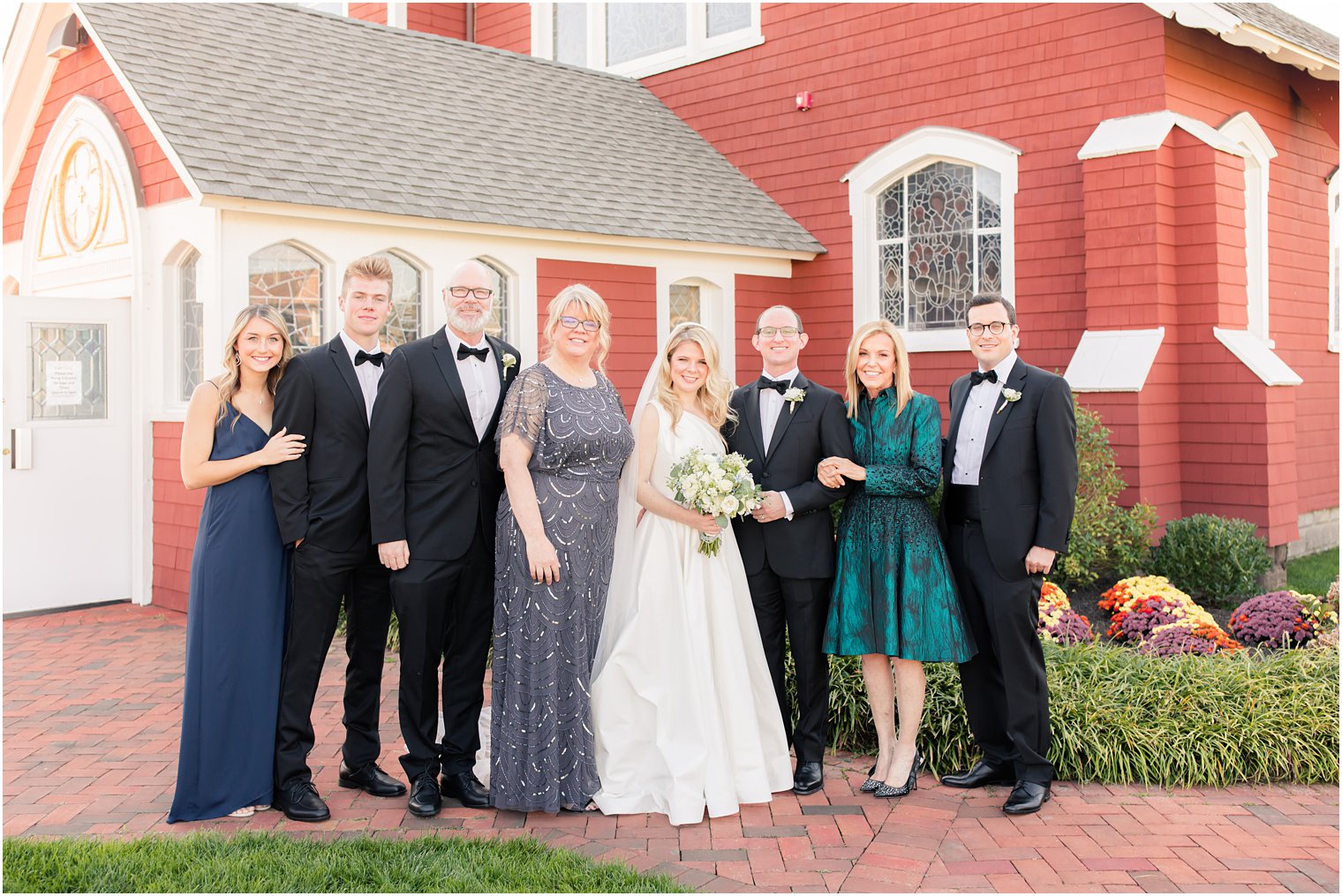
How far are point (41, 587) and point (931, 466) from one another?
7.45 m

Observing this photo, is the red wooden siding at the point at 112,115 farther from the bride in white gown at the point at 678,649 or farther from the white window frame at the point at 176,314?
the bride in white gown at the point at 678,649

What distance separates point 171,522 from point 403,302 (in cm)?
271

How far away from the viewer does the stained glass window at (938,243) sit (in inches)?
457

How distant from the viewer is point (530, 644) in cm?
460

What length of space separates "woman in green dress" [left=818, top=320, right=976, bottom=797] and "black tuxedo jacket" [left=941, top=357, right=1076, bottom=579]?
0.78 ft

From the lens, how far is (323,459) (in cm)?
463

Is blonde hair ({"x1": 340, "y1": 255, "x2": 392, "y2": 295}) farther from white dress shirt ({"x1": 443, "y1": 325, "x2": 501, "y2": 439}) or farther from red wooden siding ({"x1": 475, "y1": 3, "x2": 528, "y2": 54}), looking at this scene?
red wooden siding ({"x1": 475, "y1": 3, "x2": 528, "y2": 54})

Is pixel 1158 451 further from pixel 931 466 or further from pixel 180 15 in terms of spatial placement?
pixel 180 15

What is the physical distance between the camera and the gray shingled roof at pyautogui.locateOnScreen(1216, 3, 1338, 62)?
1010 centimetres

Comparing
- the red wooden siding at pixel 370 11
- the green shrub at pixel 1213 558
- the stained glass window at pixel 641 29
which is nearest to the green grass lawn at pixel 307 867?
the green shrub at pixel 1213 558

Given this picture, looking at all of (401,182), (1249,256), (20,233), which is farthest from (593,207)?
(1249,256)

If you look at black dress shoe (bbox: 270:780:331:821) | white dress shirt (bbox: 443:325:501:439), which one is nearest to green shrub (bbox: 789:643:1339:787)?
white dress shirt (bbox: 443:325:501:439)

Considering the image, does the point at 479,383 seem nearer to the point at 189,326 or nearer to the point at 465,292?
the point at 465,292

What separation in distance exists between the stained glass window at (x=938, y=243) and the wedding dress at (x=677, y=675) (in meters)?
7.42
